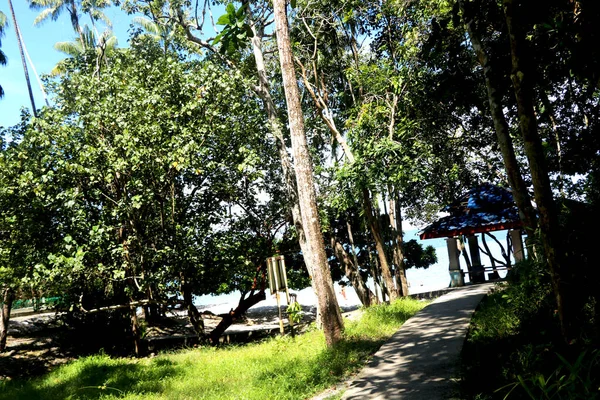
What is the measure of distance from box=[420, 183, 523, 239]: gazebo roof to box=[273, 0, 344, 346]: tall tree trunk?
8.43 m

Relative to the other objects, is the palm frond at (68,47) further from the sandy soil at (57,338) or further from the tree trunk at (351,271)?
the tree trunk at (351,271)

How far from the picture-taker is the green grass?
6840mm

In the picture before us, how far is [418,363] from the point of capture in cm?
632

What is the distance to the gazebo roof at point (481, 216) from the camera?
52.3 ft

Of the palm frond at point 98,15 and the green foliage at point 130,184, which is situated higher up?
the palm frond at point 98,15

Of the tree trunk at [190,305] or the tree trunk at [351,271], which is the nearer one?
the tree trunk at [190,305]

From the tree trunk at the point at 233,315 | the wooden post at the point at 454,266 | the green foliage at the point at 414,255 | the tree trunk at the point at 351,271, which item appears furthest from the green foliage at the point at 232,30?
the green foliage at the point at 414,255

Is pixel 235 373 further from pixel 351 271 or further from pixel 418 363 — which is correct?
pixel 351 271

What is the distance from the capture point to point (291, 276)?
16.9 meters

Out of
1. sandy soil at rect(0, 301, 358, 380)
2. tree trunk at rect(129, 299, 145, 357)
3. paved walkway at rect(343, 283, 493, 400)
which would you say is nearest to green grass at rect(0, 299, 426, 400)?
paved walkway at rect(343, 283, 493, 400)

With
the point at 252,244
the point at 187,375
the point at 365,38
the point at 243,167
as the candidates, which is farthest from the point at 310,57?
the point at 187,375

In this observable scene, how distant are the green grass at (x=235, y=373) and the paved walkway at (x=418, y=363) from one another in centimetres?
48

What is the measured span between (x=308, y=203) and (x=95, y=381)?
5316 millimetres

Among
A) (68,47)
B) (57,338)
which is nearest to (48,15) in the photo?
(68,47)
